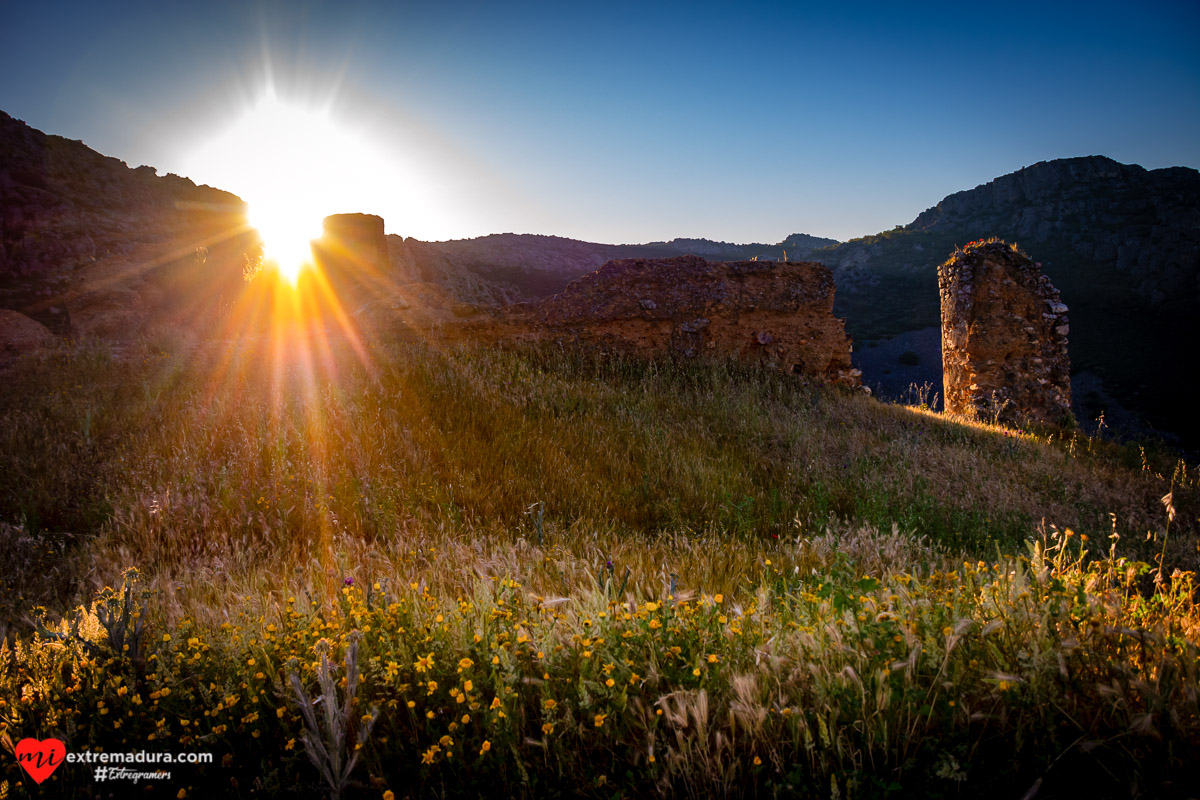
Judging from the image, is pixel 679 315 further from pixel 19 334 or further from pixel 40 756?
pixel 19 334

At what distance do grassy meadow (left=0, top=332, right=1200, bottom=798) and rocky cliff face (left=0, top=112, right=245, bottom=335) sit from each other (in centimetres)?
1159

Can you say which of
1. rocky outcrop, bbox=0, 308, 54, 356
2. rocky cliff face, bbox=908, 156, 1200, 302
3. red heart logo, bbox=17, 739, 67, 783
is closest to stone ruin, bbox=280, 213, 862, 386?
rocky outcrop, bbox=0, 308, 54, 356

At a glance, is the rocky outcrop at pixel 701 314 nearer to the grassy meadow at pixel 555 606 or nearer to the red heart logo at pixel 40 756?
the grassy meadow at pixel 555 606

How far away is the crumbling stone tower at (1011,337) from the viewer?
12508 mm

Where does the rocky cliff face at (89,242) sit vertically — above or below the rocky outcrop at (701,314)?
above

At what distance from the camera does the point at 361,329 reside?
1047cm

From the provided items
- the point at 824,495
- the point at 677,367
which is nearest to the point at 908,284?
the point at 677,367

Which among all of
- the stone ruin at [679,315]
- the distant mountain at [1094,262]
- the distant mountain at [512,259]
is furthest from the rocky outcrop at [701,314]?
the distant mountain at [1094,262]

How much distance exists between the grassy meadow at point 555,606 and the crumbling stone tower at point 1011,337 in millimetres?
7057

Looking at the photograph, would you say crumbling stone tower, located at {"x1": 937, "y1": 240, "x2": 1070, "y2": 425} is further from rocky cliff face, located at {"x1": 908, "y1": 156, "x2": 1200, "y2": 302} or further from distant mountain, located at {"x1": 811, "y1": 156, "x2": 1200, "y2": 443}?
rocky cliff face, located at {"x1": 908, "y1": 156, "x2": 1200, "y2": 302}

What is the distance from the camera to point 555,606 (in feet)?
7.04

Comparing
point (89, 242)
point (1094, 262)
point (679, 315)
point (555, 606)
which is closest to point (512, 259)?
point (89, 242)

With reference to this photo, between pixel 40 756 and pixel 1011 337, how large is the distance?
53.6ft

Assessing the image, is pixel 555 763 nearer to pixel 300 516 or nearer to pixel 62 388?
pixel 300 516
